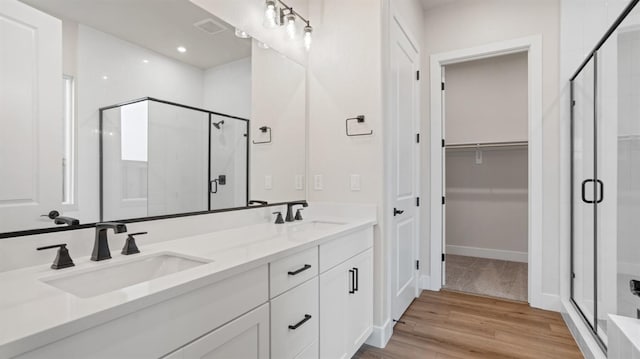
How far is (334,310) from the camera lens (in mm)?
1686

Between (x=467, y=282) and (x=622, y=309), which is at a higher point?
(x=622, y=309)

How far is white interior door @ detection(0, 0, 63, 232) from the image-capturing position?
978 millimetres

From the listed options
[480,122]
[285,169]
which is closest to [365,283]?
[285,169]

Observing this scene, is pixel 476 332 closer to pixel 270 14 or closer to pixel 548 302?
pixel 548 302

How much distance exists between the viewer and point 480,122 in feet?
14.4

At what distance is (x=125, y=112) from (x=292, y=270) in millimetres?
982

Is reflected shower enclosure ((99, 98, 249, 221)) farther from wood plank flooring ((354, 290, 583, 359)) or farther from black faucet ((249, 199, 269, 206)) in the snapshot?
wood plank flooring ((354, 290, 583, 359))

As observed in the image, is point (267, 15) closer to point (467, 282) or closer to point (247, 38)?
point (247, 38)

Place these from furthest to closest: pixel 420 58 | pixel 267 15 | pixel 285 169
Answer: pixel 420 58, pixel 285 169, pixel 267 15

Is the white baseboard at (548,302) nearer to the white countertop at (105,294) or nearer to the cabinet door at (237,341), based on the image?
the white countertop at (105,294)

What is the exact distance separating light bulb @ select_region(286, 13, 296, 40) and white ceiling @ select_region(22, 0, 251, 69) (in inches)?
17.1

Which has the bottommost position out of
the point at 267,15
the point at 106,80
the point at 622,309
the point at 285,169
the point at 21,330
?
the point at 622,309

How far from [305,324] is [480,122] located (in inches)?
160

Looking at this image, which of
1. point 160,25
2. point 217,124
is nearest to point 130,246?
point 217,124
